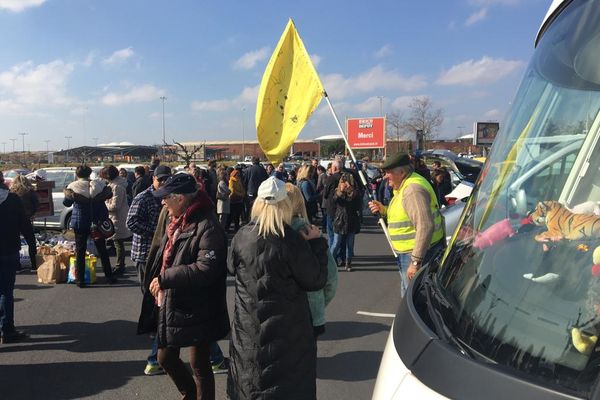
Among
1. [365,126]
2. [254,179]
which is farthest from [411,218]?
[365,126]

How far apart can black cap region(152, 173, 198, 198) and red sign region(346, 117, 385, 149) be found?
2482 cm

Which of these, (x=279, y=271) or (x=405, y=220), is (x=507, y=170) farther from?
(x=405, y=220)

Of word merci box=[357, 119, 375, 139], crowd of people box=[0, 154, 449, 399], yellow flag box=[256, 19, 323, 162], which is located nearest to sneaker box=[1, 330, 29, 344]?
crowd of people box=[0, 154, 449, 399]

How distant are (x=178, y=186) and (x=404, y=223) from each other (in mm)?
2054

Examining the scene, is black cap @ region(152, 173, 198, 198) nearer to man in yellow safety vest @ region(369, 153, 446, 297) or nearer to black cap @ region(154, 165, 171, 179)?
black cap @ region(154, 165, 171, 179)

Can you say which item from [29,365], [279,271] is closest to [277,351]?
[279,271]

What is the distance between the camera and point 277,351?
2.60 m

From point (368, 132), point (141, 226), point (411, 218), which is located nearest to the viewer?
point (411, 218)

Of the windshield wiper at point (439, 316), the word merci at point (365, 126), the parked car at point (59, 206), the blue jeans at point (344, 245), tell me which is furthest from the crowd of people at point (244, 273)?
the word merci at point (365, 126)

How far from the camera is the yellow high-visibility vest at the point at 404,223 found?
4.22m

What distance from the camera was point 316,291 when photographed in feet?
9.33

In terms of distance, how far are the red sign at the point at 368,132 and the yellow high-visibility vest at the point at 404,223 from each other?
2347cm

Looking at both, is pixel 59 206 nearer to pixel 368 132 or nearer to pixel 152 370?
pixel 152 370

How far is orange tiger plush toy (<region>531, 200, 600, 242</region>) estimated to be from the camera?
4.41 feet
